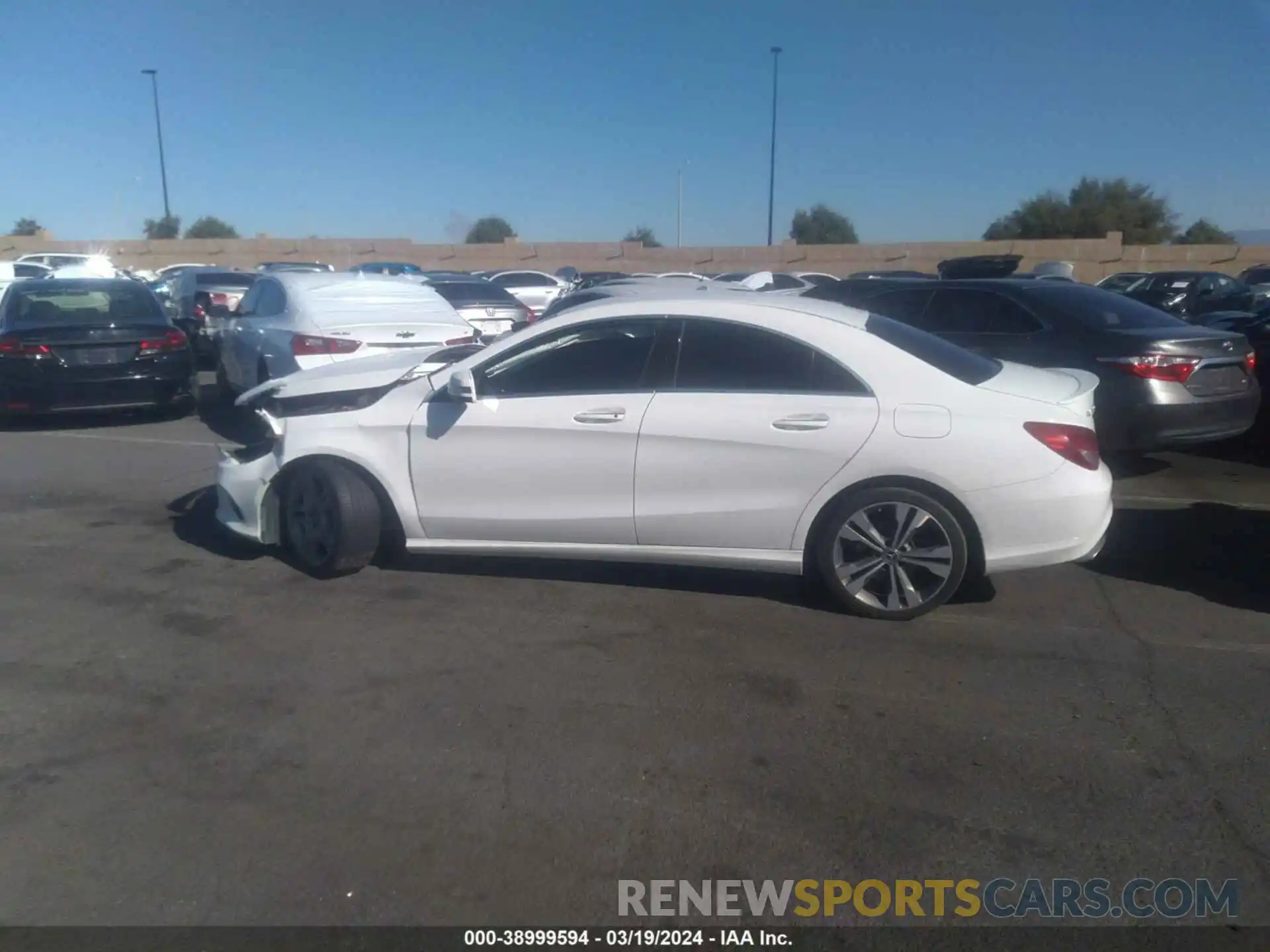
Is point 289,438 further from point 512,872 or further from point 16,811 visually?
point 512,872

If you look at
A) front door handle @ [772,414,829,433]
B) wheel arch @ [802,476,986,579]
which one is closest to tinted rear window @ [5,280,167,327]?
front door handle @ [772,414,829,433]

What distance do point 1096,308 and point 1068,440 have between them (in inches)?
156

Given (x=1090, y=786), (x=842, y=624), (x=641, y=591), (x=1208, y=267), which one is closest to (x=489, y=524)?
(x=641, y=591)

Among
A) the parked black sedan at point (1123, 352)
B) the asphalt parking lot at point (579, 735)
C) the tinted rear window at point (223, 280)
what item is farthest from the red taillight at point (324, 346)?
the tinted rear window at point (223, 280)

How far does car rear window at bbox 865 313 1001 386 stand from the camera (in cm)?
550

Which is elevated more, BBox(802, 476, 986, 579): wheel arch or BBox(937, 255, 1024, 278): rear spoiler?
BBox(937, 255, 1024, 278): rear spoiler

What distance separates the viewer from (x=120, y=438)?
10906 millimetres

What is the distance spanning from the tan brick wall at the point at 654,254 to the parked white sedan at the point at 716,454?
36.9m

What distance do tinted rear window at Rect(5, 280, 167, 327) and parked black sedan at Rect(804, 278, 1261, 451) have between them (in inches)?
329

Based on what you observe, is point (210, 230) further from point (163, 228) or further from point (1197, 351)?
point (1197, 351)

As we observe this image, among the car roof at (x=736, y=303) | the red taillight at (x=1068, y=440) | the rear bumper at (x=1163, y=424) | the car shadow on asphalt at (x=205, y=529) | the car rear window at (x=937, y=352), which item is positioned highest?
the car roof at (x=736, y=303)

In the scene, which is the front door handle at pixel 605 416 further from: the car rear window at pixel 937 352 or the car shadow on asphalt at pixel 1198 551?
the car shadow on asphalt at pixel 1198 551

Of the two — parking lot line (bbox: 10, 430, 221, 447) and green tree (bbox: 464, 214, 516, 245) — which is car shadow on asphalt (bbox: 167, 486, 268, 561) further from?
green tree (bbox: 464, 214, 516, 245)

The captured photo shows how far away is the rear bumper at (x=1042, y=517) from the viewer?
5.17m
